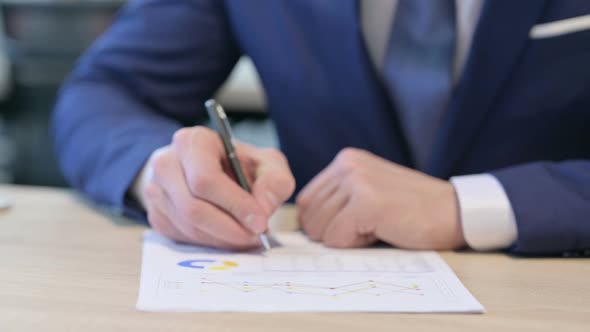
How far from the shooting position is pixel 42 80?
8.34 ft

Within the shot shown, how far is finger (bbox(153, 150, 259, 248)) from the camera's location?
0.65 meters

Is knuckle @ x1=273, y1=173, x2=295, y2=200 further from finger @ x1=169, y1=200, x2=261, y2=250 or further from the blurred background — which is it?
the blurred background

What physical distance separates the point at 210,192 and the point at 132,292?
143mm

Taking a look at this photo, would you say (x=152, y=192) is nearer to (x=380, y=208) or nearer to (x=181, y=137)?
(x=181, y=137)

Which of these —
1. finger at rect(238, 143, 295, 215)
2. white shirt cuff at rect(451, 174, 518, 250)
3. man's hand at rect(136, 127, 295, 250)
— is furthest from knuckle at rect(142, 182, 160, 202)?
white shirt cuff at rect(451, 174, 518, 250)

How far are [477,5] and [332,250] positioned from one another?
386mm

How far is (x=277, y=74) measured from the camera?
1.01m

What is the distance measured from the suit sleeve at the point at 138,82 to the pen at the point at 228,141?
0.18 m

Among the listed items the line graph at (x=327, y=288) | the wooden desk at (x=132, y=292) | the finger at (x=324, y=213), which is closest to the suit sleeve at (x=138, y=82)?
the wooden desk at (x=132, y=292)

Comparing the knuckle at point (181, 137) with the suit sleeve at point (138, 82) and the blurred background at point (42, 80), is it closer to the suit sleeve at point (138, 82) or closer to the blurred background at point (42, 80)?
the suit sleeve at point (138, 82)

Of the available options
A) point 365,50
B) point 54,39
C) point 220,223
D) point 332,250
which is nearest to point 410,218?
point 332,250

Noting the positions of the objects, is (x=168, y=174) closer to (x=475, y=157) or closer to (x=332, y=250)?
(x=332, y=250)

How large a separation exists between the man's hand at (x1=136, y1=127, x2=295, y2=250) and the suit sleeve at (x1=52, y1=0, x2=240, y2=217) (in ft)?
0.53

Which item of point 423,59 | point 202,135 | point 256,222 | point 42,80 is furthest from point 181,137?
point 42,80
